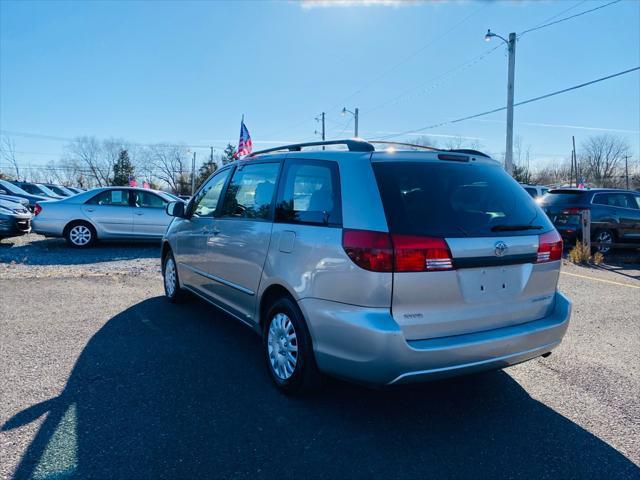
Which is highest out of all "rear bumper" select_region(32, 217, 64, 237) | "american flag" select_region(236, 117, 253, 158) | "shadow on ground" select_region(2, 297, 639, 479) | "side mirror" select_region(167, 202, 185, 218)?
"american flag" select_region(236, 117, 253, 158)

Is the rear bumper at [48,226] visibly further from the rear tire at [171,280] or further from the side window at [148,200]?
the rear tire at [171,280]

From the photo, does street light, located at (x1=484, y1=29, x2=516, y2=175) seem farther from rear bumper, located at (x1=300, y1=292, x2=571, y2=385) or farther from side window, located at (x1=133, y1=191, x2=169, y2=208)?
rear bumper, located at (x1=300, y1=292, x2=571, y2=385)

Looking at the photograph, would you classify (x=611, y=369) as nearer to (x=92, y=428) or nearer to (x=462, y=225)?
(x=462, y=225)

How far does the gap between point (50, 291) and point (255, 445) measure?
16.6 feet

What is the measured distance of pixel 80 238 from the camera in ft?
35.3

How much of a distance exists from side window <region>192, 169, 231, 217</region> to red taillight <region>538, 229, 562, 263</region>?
2950 millimetres

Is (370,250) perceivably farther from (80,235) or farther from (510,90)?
(510,90)

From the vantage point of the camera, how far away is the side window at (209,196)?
470 centimetres

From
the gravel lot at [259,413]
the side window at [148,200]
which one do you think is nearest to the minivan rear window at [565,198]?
the gravel lot at [259,413]

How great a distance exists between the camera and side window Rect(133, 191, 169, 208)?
1123 centimetres

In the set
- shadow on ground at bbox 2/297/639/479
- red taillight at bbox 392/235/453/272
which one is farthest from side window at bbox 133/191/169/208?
red taillight at bbox 392/235/453/272

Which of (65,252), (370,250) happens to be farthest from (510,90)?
(370,250)

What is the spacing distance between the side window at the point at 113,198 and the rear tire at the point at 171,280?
19.1 ft

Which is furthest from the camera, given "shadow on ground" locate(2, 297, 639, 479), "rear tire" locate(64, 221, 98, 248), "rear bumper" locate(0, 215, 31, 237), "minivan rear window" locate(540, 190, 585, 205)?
"minivan rear window" locate(540, 190, 585, 205)
